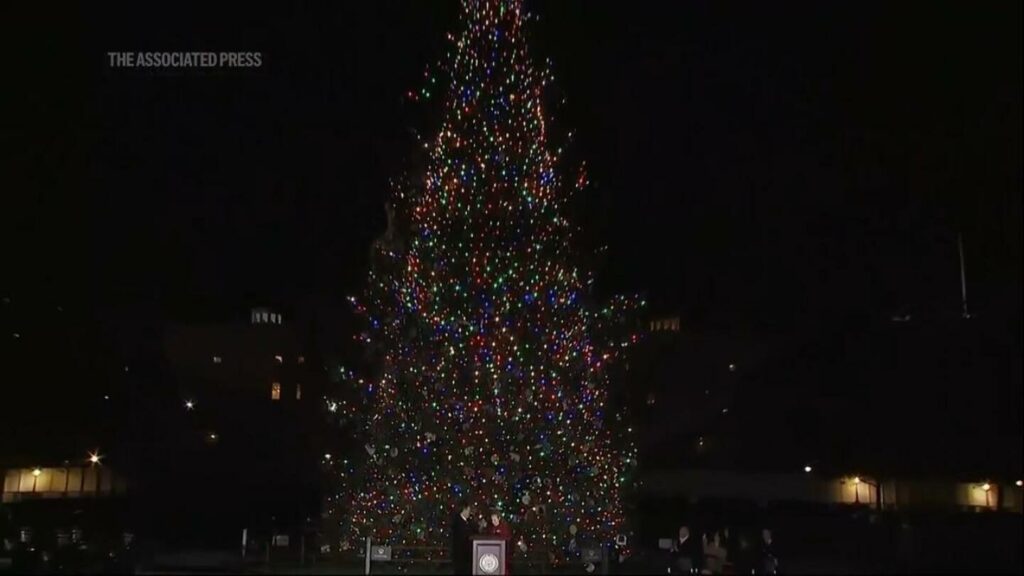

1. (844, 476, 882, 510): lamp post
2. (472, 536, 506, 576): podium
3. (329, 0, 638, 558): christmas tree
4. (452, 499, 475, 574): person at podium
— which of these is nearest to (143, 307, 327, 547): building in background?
(329, 0, 638, 558): christmas tree

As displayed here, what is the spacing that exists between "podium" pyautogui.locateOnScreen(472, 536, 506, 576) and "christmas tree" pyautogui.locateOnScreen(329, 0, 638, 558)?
11.6 feet

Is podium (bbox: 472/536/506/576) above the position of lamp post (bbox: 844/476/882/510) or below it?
below

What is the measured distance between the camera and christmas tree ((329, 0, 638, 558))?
1269 centimetres

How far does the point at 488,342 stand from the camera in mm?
12812

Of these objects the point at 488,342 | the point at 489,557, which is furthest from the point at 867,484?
the point at 489,557

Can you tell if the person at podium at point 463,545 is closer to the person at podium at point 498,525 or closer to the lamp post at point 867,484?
the person at podium at point 498,525

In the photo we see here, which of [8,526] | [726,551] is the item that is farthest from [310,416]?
[726,551]

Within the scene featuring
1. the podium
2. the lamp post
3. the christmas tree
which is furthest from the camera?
the lamp post

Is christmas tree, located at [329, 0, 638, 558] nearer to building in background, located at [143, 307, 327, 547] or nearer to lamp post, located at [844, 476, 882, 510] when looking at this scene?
building in background, located at [143, 307, 327, 547]

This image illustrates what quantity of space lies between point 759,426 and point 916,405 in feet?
21.3

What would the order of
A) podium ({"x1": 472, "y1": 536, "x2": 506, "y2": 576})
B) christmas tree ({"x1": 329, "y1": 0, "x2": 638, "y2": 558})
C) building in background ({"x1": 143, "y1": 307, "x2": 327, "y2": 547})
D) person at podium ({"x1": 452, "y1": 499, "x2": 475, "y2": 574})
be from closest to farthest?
podium ({"x1": 472, "y1": 536, "x2": 506, "y2": 576}), person at podium ({"x1": 452, "y1": 499, "x2": 475, "y2": 574}), christmas tree ({"x1": 329, "y1": 0, "x2": 638, "y2": 558}), building in background ({"x1": 143, "y1": 307, "x2": 327, "y2": 547})

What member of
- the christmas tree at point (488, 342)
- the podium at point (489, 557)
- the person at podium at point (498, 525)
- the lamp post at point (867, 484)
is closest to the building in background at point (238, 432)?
the christmas tree at point (488, 342)

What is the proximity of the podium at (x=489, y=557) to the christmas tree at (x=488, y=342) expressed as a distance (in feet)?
11.6

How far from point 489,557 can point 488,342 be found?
164 inches
